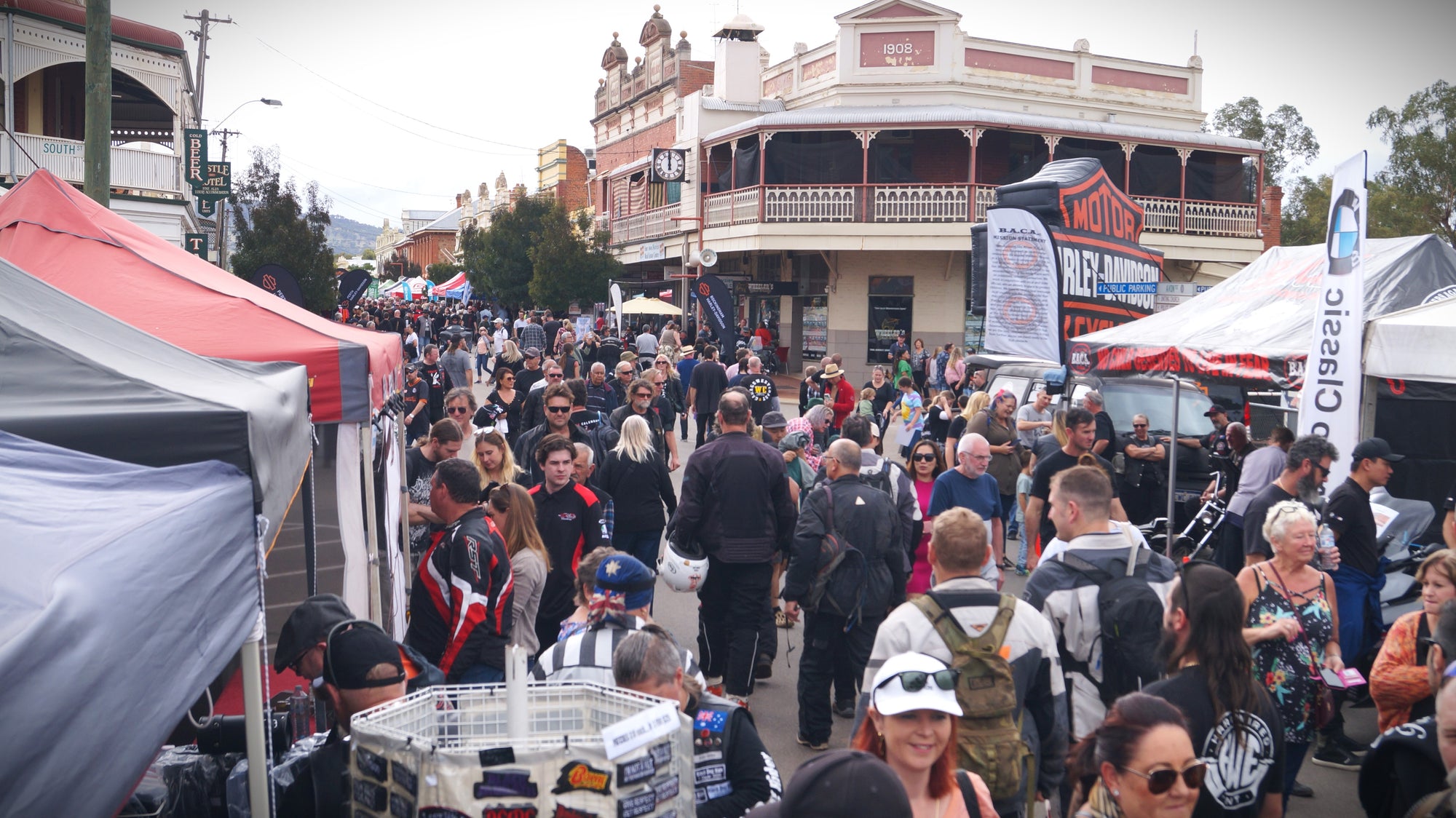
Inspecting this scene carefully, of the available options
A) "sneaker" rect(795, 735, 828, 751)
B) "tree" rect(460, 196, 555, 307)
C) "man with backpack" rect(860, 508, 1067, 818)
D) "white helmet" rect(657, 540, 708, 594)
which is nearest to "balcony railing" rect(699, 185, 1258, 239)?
"tree" rect(460, 196, 555, 307)

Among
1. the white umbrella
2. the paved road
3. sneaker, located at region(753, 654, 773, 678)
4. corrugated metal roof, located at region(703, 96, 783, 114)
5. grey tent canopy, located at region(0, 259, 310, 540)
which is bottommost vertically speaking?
the paved road

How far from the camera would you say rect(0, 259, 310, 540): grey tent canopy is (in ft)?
10.6

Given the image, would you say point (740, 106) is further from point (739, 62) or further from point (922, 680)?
point (922, 680)

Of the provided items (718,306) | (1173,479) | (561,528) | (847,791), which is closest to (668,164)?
(718,306)

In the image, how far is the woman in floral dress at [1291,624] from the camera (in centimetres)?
473

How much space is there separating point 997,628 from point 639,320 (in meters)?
37.9

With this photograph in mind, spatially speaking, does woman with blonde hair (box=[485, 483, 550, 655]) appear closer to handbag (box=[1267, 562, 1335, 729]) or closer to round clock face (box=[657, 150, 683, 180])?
handbag (box=[1267, 562, 1335, 729])

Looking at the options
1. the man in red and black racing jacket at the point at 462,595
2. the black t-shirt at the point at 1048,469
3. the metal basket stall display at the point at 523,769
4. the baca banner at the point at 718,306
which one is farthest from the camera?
the baca banner at the point at 718,306

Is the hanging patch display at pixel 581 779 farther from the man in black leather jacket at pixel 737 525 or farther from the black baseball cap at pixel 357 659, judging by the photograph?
the man in black leather jacket at pixel 737 525

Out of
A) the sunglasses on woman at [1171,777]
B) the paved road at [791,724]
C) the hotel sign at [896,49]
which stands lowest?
the paved road at [791,724]

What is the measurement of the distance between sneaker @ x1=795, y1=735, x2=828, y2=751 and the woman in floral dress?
2.45 metres

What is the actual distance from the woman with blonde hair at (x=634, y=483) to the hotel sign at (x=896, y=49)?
25.0 meters

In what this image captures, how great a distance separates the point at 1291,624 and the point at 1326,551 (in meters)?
1.88

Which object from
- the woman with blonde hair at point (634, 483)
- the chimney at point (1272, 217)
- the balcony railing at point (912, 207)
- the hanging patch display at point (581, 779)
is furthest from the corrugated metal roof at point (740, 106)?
the hanging patch display at point (581, 779)
